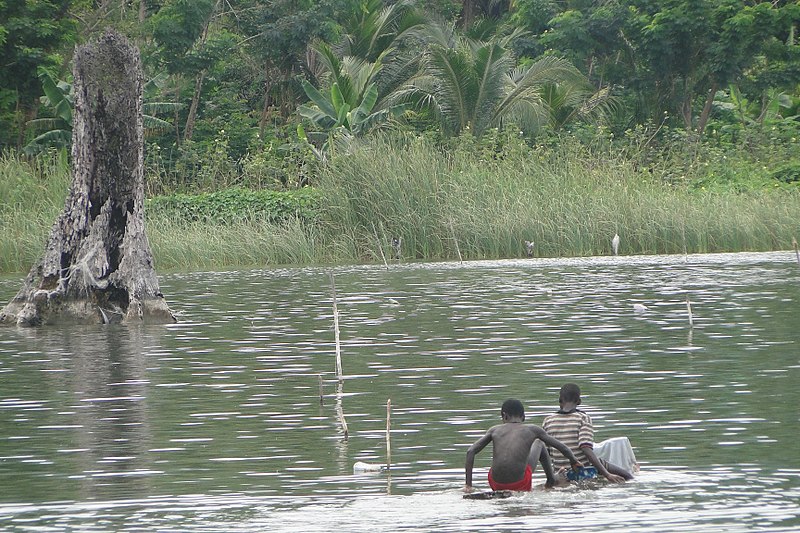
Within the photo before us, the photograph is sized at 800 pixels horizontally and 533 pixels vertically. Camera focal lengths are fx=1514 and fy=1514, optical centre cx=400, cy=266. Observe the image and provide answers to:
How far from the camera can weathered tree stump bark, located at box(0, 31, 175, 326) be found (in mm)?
24141

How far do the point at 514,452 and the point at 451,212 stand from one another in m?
26.1

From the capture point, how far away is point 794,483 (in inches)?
406

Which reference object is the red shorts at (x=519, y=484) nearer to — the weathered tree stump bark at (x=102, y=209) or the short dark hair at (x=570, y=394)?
the short dark hair at (x=570, y=394)

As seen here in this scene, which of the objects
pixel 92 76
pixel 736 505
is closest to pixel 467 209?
pixel 92 76

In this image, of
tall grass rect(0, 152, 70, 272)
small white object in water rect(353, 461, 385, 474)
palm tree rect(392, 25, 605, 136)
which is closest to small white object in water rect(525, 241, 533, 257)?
palm tree rect(392, 25, 605, 136)

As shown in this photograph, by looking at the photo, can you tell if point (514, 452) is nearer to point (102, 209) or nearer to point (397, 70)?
point (102, 209)

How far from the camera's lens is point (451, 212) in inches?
1426

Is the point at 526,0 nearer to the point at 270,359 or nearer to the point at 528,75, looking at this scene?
the point at 528,75

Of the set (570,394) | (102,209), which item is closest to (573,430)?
(570,394)

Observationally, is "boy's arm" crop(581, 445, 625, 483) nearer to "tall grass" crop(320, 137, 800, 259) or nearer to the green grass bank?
the green grass bank

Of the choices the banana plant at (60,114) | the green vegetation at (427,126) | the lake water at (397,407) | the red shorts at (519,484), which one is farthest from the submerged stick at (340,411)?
the banana plant at (60,114)

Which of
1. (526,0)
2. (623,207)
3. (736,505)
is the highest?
(526,0)

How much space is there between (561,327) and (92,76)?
8606 millimetres

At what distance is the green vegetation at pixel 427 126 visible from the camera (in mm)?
36031
